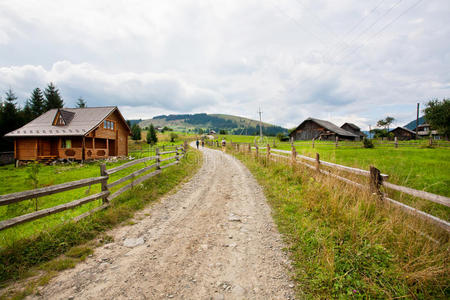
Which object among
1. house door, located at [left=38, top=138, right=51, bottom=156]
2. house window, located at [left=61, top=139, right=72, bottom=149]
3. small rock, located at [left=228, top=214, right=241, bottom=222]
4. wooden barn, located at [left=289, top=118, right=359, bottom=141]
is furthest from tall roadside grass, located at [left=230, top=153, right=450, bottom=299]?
wooden barn, located at [left=289, top=118, right=359, bottom=141]

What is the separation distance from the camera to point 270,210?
5.76 meters

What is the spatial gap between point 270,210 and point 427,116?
42.2 m

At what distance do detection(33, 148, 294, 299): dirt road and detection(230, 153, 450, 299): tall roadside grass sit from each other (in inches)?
17.7

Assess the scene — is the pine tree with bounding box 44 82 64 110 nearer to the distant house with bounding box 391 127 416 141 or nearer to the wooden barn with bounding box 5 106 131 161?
the wooden barn with bounding box 5 106 131 161

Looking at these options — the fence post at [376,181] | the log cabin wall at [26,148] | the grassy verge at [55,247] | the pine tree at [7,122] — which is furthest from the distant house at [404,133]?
the pine tree at [7,122]

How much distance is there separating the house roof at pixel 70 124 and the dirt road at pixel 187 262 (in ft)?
76.0

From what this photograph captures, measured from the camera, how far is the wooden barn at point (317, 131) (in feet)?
138

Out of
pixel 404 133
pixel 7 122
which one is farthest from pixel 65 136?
pixel 404 133

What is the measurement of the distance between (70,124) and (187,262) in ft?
97.0

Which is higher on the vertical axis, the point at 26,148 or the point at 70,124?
the point at 70,124

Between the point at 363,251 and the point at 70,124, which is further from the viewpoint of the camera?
the point at 70,124

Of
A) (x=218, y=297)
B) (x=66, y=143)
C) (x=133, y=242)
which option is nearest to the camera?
(x=218, y=297)

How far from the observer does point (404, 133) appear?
64.7 metres

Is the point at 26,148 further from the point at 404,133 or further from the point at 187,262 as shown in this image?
the point at 404,133
